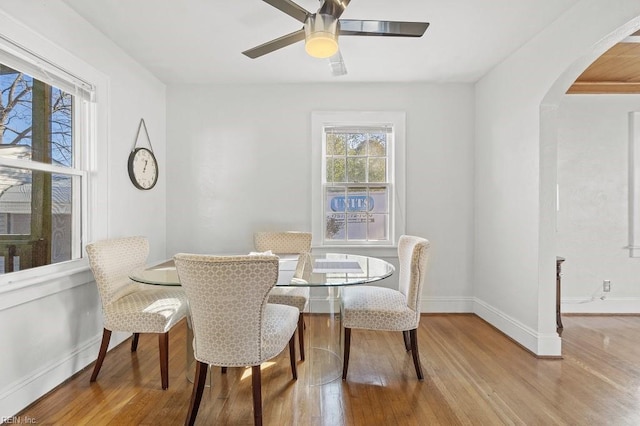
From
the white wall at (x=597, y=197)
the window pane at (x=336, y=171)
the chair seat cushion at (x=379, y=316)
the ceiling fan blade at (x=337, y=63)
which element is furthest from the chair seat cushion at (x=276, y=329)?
the white wall at (x=597, y=197)

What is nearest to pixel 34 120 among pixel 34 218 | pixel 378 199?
pixel 34 218

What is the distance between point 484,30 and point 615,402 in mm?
2663

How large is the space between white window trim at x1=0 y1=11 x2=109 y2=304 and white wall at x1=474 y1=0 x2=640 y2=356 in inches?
136

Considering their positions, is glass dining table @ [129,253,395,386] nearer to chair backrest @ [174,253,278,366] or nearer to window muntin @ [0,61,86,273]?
chair backrest @ [174,253,278,366]

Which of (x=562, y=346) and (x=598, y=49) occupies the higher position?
(x=598, y=49)

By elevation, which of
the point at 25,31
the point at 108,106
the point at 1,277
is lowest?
the point at 1,277

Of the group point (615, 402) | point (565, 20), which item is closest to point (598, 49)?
point (565, 20)

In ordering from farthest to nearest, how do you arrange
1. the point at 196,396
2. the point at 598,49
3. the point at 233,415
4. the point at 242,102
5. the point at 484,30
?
the point at 242,102 < the point at 484,30 < the point at 598,49 < the point at 233,415 < the point at 196,396

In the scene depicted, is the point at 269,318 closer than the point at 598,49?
Yes

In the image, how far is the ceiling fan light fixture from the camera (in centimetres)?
184

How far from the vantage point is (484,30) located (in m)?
2.59

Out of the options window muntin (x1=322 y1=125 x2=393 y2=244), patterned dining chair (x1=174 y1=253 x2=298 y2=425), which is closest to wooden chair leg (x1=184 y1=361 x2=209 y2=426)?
patterned dining chair (x1=174 y1=253 x2=298 y2=425)

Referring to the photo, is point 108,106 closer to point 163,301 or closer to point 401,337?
point 163,301

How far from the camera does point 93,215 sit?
2.57m
